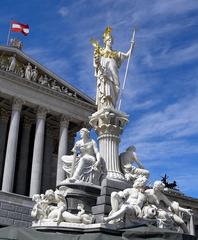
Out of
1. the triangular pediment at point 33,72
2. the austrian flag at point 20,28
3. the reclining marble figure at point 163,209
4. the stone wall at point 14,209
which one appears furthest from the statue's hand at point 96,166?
the austrian flag at point 20,28

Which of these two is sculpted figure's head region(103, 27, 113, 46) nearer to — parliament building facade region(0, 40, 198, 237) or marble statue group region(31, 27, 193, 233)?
marble statue group region(31, 27, 193, 233)

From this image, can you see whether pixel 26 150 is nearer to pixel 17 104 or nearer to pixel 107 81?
pixel 17 104

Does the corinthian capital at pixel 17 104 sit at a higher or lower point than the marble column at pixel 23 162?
higher

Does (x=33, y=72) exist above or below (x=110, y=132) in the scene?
above

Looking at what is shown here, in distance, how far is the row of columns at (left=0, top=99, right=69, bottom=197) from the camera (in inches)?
1419

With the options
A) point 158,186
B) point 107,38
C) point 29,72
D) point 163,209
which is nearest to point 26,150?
point 29,72

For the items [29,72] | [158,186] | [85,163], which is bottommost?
[158,186]

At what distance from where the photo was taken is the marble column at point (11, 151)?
3535 centimetres

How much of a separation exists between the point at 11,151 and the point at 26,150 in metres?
6.20

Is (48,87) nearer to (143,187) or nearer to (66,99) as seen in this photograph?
(66,99)

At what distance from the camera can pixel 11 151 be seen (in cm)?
3672

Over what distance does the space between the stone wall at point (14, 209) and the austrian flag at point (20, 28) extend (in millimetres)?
18858

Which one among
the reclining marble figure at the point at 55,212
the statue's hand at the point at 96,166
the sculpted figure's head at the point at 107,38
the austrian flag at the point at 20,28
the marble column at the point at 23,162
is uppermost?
the austrian flag at the point at 20,28

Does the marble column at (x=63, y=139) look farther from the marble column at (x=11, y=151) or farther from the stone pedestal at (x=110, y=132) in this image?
the stone pedestal at (x=110, y=132)
